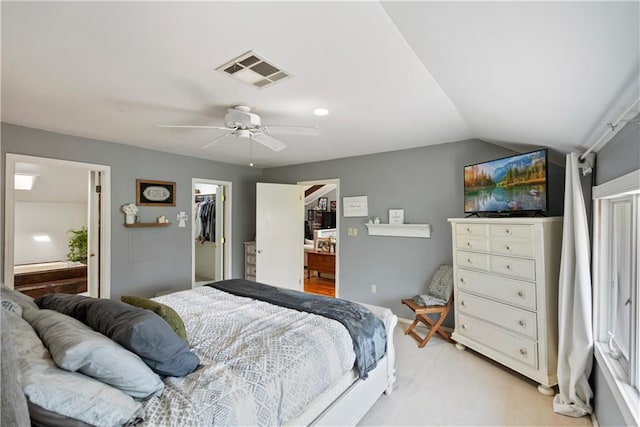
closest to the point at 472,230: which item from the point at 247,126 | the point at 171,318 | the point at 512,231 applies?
the point at 512,231

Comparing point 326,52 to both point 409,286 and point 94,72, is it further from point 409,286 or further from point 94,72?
point 409,286

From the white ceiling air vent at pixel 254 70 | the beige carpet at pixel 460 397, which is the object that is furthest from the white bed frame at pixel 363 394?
the white ceiling air vent at pixel 254 70

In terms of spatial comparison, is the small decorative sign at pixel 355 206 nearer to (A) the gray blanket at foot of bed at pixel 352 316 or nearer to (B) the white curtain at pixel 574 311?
(A) the gray blanket at foot of bed at pixel 352 316

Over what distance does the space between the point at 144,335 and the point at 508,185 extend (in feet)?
10.1

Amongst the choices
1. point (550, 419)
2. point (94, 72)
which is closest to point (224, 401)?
point (94, 72)

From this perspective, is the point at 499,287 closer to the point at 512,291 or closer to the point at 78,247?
the point at 512,291

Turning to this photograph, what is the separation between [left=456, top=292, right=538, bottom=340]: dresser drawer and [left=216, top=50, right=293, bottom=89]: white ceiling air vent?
2.63m

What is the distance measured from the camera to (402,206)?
4156 mm

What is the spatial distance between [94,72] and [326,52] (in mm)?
1460

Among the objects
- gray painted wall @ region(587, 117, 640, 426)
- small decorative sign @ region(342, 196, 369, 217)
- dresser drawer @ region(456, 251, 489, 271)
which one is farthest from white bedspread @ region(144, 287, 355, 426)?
small decorative sign @ region(342, 196, 369, 217)

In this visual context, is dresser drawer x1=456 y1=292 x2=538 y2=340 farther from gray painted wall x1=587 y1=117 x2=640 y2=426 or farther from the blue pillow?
the blue pillow

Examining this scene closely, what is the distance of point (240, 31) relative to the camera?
146 cm

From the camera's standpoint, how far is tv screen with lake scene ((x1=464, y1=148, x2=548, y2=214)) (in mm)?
2590

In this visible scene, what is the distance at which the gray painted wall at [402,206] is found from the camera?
3705 mm
